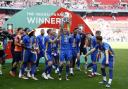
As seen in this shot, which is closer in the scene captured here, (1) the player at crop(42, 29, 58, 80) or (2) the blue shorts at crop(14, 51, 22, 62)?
(1) the player at crop(42, 29, 58, 80)

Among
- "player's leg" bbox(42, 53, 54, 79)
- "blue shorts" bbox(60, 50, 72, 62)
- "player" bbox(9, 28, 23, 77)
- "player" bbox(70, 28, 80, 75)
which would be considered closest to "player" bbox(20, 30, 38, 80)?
"player" bbox(9, 28, 23, 77)

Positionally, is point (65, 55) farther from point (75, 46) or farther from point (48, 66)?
point (75, 46)

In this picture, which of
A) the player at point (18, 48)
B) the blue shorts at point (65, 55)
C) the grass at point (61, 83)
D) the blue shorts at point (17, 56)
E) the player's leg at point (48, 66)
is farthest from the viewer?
the blue shorts at point (17, 56)

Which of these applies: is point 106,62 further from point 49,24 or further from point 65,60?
point 49,24

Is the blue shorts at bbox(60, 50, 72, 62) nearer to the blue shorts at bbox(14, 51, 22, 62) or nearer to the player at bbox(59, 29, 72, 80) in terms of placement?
the player at bbox(59, 29, 72, 80)

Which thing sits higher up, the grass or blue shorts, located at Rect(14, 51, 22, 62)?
blue shorts, located at Rect(14, 51, 22, 62)

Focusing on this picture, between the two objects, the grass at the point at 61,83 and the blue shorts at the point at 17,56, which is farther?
the blue shorts at the point at 17,56

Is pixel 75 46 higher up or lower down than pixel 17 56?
higher up

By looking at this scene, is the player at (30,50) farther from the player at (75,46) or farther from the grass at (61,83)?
the player at (75,46)

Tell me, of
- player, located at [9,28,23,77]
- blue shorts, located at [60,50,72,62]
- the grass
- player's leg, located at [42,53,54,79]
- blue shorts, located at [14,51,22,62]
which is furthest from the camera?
blue shorts, located at [14,51,22,62]

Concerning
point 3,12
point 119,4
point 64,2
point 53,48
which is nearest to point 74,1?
point 64,2

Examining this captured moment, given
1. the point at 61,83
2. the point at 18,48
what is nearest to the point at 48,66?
the point at 61,83

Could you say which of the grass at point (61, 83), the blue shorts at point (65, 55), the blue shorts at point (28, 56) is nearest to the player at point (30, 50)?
the blue shorts at point (28, 56)

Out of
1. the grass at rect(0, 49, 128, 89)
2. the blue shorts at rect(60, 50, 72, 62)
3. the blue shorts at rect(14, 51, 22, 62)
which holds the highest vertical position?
the blue shorts at rect(60, 50, 72, 62)
